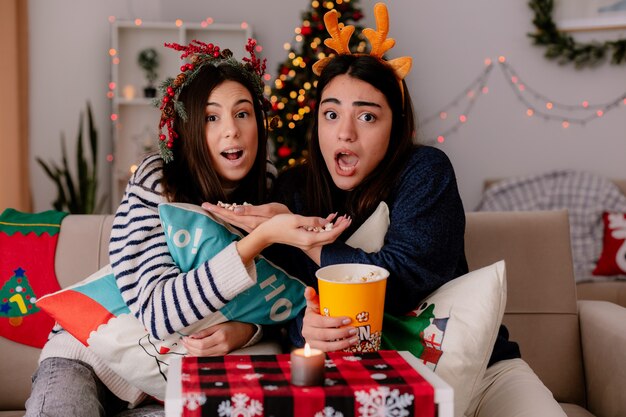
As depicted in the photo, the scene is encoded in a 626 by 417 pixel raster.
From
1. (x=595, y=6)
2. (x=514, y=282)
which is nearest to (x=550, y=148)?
(x=595, y=6)

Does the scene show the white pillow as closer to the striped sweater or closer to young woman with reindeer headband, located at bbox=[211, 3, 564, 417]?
young woman with reindeer headband, located at bbox=[211, 3, 564, 417]

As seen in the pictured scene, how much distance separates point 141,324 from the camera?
1.64 m

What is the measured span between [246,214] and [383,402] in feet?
2.26

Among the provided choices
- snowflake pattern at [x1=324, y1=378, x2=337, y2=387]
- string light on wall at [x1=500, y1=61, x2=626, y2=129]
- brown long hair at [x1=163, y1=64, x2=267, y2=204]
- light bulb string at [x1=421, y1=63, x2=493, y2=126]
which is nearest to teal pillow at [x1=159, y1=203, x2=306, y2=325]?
brown long hair at [x1=163, y1=64, x2=267, y2=204]

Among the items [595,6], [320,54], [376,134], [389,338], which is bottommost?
[389,338]

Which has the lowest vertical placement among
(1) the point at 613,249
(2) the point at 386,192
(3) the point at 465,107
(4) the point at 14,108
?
(1) the point at 613,249

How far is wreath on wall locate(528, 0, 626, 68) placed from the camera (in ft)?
14.8

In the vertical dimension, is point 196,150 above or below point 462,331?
above

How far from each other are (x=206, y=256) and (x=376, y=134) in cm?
52

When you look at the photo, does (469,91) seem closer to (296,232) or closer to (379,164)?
(379,164)

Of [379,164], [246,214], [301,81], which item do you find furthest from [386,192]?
[301,81]

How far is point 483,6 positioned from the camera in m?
4.68

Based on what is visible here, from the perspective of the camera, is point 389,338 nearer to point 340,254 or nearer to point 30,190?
point 340,254

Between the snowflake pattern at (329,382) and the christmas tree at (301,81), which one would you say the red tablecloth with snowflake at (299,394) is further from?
the christmas tree at (301,81)
